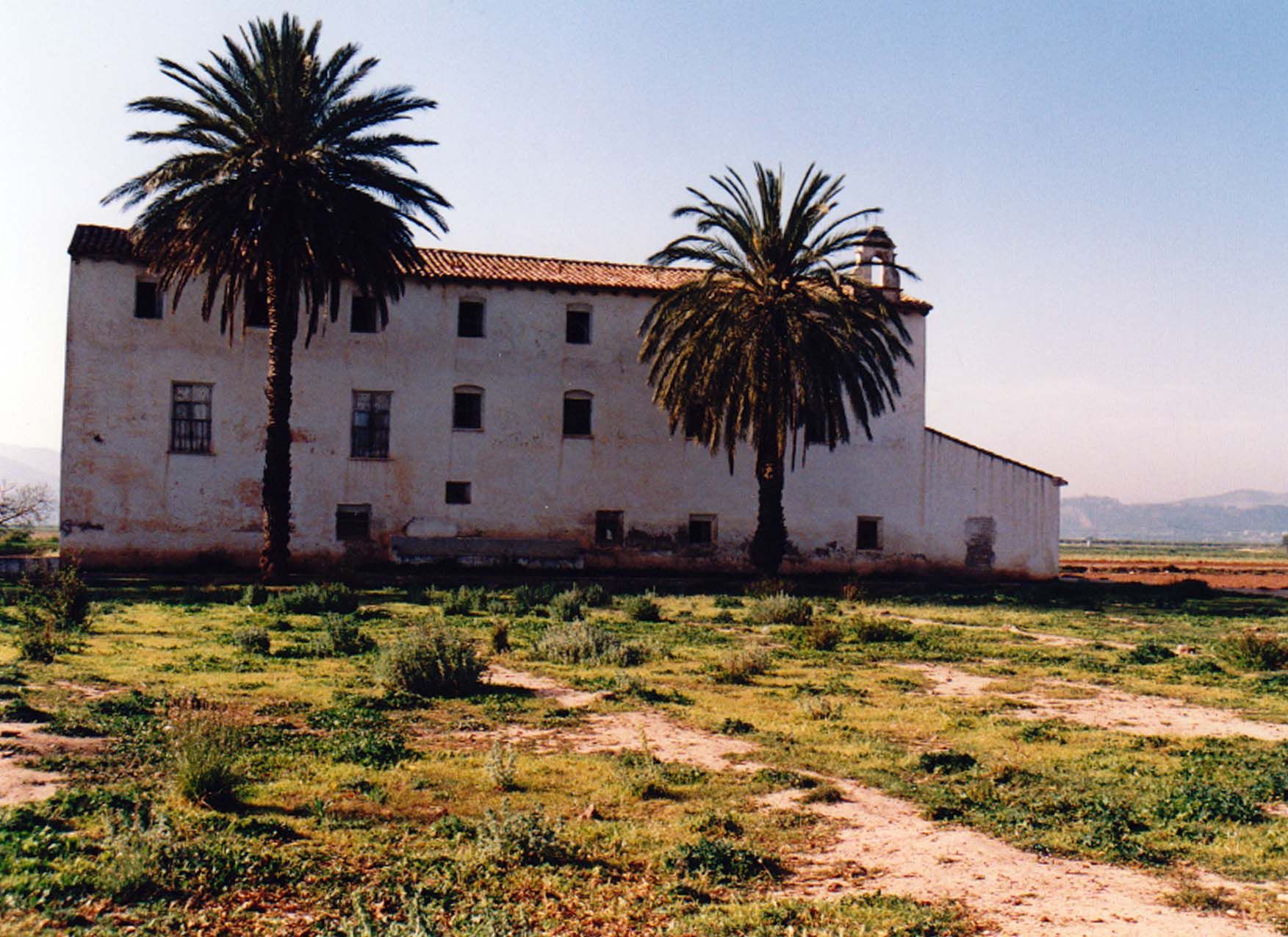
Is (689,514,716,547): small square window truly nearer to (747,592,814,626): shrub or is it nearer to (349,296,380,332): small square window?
(349,296,380,332): small square window

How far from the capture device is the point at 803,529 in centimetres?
3466

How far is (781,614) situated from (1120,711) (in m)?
8.95

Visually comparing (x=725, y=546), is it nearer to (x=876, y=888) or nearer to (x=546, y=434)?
(x=546, y=434)

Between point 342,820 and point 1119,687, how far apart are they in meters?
10.1

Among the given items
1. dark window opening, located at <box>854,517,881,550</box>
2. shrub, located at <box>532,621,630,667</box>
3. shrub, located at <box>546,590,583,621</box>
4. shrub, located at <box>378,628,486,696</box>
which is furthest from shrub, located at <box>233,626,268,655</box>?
dark window opening, located at <box>854,517,881,550</box>

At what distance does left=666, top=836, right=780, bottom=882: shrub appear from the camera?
607 centimetres

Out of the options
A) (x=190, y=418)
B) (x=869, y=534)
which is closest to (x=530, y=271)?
(x=190, y=418)

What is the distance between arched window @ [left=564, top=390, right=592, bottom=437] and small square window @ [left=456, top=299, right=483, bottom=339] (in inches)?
135

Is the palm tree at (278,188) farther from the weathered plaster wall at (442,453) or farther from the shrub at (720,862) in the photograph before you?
the shrub at (720,862)

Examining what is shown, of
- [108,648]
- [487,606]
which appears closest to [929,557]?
[487,606]

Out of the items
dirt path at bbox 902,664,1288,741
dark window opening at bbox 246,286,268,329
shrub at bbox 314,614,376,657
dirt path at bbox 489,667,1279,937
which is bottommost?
dirt path at bbox 489,667,1279,937

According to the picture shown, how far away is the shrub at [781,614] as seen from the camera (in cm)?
2005

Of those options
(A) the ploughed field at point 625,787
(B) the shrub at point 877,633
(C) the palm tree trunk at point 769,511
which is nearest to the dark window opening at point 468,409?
(C) the palm tree trunk at point 769,511

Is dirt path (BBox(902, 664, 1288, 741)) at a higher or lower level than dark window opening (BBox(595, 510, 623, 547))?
lower
